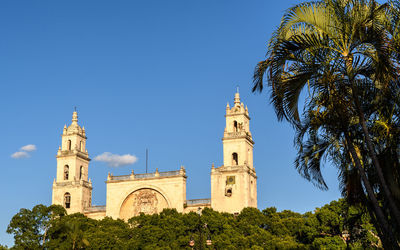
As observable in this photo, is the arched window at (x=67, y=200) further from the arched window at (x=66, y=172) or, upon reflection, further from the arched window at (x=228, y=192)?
the arched window at (x=228, y=192)

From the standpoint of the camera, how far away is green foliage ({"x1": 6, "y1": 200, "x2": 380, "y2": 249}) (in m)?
51.7

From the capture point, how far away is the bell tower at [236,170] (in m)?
65.1

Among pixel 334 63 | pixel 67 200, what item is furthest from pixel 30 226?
pixel 334 63

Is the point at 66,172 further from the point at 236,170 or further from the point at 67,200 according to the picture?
the point at 236,170

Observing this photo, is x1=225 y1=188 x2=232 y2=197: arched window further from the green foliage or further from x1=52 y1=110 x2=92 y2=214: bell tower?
x1=52 y1=110 x2=92 y2=214: bell tower

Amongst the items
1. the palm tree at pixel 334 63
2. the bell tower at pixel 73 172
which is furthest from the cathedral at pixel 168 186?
the palm tree at pixel 334 63

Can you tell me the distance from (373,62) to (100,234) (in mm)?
45875

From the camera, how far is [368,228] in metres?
48.7

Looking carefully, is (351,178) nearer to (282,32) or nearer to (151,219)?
(282,32)

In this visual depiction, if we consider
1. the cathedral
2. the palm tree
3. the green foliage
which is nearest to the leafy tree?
the green foliage

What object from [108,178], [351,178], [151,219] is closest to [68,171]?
[108,178]

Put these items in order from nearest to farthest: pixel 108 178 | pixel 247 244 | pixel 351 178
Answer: pixel 351 178
pixel 247 244
pixel 108 178

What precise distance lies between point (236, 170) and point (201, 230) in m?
15.0

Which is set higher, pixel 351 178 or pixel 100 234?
pixel 100 234
